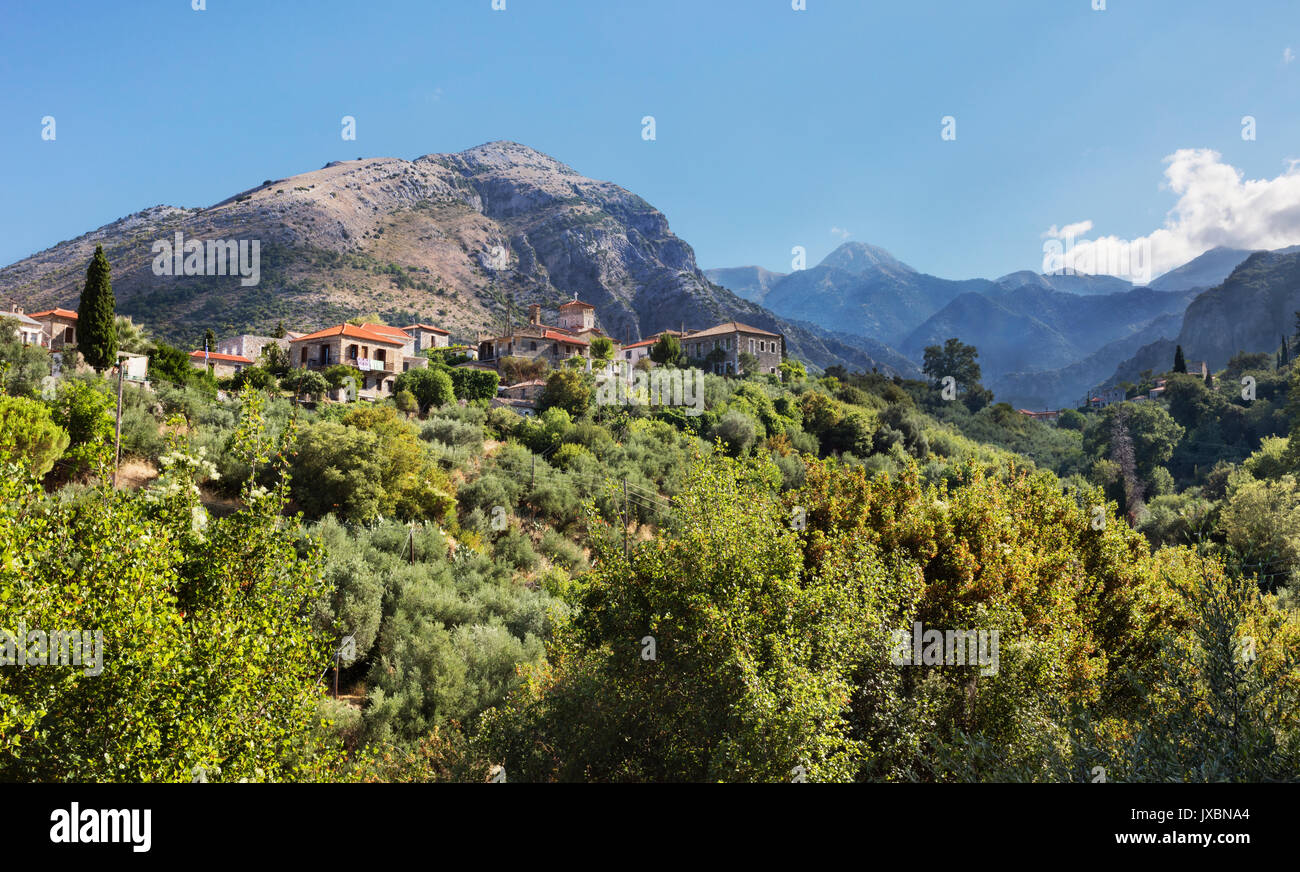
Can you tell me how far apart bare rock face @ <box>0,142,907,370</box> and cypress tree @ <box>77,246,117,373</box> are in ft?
125

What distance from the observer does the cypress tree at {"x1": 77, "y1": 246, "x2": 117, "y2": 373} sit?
33125 millimetres

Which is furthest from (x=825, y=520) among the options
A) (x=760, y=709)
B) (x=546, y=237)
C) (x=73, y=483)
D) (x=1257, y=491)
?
(x=546, y=237)

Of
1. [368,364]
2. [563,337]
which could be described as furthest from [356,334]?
[563,337]

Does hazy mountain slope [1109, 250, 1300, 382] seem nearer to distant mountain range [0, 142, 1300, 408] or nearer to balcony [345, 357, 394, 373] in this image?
distant mountain range [0, 142, 1300, 408]

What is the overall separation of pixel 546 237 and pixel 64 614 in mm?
174979

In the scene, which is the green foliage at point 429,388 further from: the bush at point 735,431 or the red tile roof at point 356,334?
the bush at point 735,431

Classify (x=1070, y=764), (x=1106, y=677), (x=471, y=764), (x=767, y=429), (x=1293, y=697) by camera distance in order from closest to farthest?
(x=1070, y=764), (x=1293, y=697), (x=471, y=764), (x=1106, y=677), (x=767, y=429)

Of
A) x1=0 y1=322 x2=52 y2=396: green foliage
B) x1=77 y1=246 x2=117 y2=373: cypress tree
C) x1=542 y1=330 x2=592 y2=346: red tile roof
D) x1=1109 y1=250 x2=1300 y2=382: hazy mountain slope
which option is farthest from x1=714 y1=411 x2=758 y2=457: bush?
x1=1109 y1=250 x2=1300 y2=382: hazy mountain slope

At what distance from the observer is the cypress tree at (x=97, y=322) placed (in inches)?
1304

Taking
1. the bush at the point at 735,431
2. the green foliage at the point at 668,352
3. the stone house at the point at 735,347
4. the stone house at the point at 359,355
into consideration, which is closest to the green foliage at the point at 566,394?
the bush at the point at 735,431

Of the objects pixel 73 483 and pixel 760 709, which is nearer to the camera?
pixel 760 709

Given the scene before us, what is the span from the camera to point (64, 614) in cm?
700
